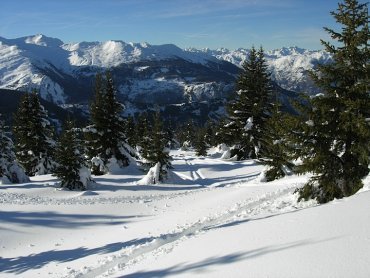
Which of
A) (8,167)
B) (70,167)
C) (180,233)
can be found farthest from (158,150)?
(180,233)

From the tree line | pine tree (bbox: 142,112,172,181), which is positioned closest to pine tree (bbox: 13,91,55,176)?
the tree line

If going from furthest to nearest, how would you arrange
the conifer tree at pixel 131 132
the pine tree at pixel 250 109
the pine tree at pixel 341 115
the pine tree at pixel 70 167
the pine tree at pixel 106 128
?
the conifer tree at pixel 131 132 < the pine tree at pixel 250 109 < the pine tree at pixel 106 128 < the pine tree at pixel 70 167 < the pine tree at pixel 341 115

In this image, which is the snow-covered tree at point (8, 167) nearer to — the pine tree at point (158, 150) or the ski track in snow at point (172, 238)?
the pine tree at point (158, 150)

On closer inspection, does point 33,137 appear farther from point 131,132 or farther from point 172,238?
point 172,238

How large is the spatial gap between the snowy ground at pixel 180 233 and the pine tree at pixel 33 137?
12612 millimetres

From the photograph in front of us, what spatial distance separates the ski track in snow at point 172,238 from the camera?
1109 cm

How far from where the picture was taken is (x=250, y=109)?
39906mm

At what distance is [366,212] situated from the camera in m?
10.2

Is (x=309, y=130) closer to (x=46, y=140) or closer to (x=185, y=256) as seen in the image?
(x=185, y=256)

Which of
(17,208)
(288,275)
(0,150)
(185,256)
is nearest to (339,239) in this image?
(288,275)

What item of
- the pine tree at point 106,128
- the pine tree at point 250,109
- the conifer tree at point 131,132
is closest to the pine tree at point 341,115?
the pine tree at point 250,109

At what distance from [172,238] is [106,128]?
81.8ft

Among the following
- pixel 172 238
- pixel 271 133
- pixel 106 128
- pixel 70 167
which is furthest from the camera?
pixel 106 128

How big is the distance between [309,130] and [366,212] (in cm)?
461
